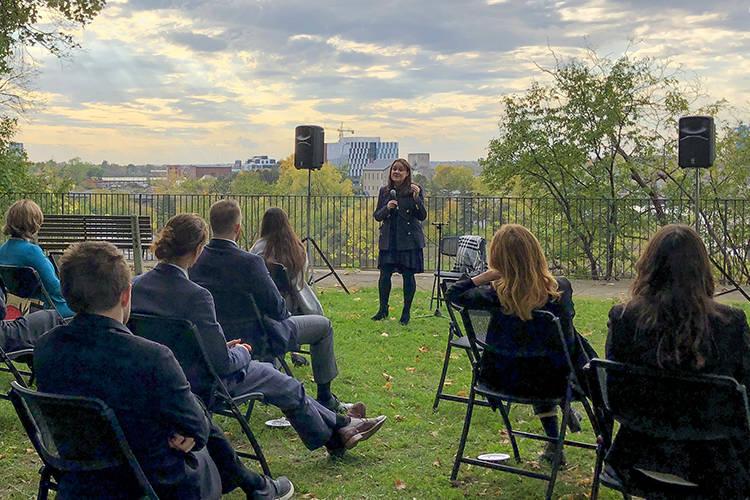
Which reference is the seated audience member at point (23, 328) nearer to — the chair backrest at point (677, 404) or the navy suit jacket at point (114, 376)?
the navy suit jacket at point (114, 376)

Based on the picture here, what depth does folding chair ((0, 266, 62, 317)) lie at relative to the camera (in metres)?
4.96

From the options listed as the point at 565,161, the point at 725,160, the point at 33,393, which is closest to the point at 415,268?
the point at 33,393

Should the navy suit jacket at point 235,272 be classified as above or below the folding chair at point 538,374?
above

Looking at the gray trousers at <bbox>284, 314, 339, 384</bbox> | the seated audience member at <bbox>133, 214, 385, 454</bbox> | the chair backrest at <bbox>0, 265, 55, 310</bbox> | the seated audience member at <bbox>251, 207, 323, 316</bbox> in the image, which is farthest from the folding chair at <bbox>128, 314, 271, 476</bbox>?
the chair backrest at <bbox>0, 265, 55, 310</bbox>

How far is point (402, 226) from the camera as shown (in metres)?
8.00

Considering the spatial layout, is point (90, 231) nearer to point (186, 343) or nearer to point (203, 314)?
point (203, 314)

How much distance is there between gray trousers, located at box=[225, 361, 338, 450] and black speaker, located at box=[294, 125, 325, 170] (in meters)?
6.19

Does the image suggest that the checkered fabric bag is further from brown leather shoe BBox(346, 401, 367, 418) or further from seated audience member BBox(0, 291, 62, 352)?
seated audience member BBox(0, 291, 62, 352)

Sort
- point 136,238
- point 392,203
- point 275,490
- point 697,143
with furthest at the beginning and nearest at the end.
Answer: point 136,238, point 697,143, point 392,203, point 275,490

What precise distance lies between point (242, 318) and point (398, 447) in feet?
4.02

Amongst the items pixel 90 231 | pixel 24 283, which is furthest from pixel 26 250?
pixel 90 231

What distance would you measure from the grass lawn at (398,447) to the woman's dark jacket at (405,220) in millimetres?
1470

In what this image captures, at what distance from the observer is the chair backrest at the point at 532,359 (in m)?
3.59

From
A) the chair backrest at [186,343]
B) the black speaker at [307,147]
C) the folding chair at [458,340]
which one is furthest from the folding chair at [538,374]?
the black speaker at [307,147]
